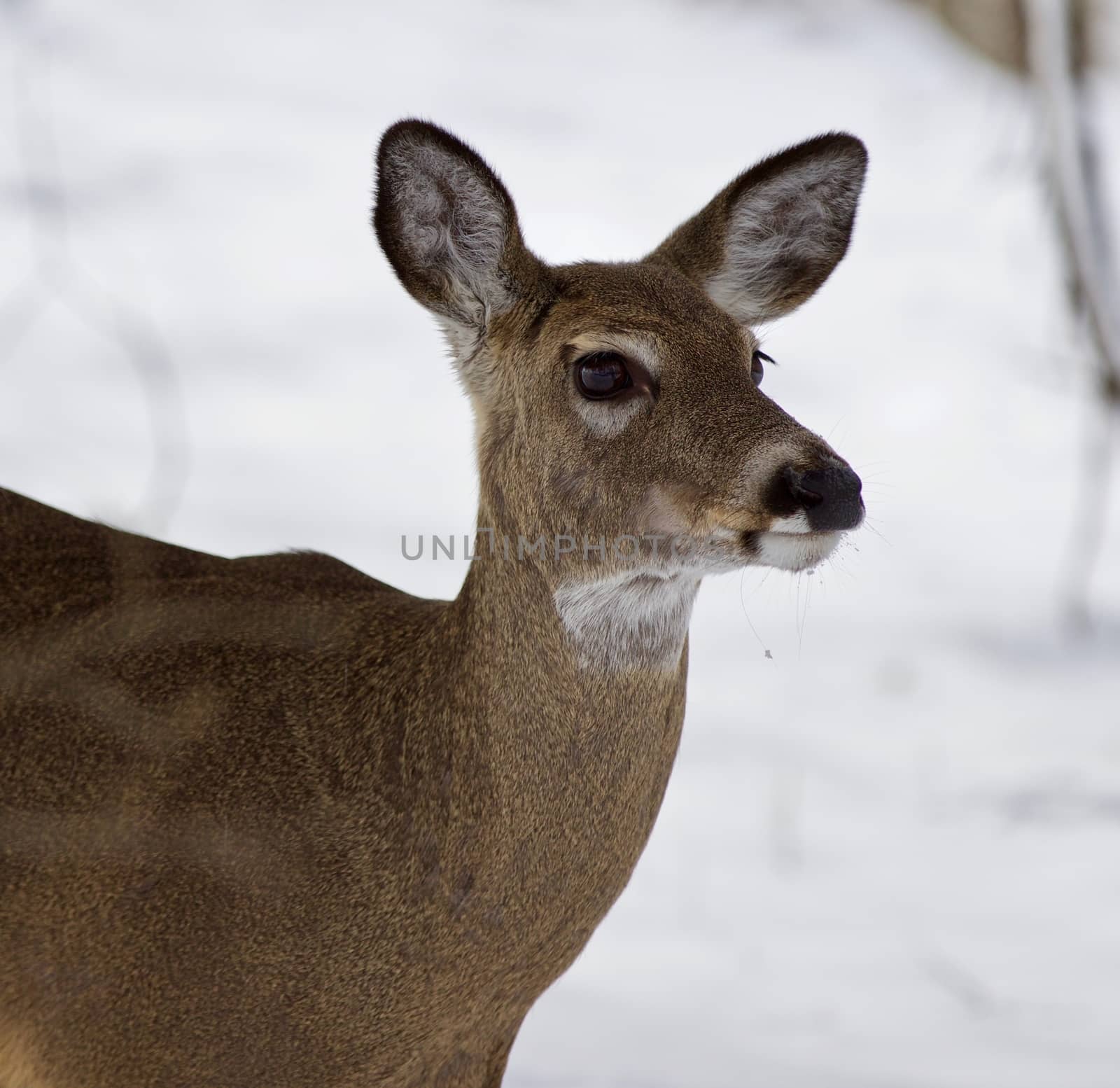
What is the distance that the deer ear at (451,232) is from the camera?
331 centimetres

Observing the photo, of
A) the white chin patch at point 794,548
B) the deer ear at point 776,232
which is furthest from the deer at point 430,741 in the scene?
the deer ear at point 776,232

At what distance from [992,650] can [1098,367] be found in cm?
132

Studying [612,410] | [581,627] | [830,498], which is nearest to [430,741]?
[581,627]

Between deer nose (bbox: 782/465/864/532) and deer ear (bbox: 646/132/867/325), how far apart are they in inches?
32.6

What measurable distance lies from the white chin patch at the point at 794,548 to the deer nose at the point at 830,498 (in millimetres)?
35

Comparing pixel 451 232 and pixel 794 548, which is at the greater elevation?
pixel 451 232

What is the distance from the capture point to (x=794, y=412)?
838cm

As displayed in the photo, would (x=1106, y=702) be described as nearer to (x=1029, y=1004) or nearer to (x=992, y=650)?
(x=992, y=650)

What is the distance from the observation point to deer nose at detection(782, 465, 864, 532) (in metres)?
2.80

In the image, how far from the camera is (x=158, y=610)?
137 inches

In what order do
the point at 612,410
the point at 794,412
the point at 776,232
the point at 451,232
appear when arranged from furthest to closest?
1. the point at 794,412
2. the point at 776,232
3. the point at 451,232
4. the point at 612,410

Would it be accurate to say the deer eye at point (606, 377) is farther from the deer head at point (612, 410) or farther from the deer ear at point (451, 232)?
the deer ear at point (451, 232)

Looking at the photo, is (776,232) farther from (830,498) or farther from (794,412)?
(794,412)

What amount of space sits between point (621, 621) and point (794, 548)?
1.32ft
